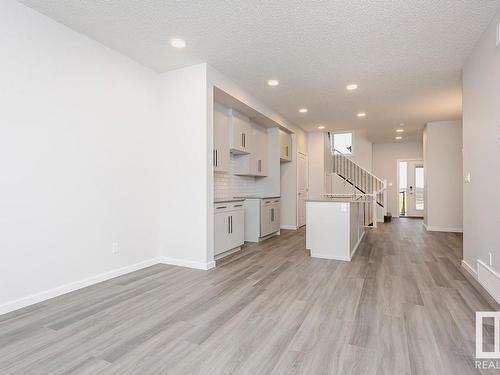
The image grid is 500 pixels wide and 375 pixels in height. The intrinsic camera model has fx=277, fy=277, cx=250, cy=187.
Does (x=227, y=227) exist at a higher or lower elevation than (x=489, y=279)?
higher

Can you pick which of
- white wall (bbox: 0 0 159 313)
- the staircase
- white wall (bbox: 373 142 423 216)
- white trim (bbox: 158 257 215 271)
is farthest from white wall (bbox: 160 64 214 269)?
white wall (bbox: 373 142 423 216)

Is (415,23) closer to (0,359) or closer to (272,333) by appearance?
(272,333)

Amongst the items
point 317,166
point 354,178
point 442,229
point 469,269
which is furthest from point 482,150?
point 354,178

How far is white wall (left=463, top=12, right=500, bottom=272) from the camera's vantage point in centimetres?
273

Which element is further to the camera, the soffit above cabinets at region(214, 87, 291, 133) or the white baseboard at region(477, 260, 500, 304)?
the soffit above cabinets at region(214, 87, 291, 133)

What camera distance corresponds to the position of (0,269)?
2.39 metres

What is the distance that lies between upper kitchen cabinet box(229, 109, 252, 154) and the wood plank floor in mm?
2382

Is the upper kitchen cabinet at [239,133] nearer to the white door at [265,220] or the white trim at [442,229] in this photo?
the white door at [265,220]

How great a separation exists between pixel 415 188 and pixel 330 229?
7.88 m

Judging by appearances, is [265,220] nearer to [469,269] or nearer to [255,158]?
[255,158]

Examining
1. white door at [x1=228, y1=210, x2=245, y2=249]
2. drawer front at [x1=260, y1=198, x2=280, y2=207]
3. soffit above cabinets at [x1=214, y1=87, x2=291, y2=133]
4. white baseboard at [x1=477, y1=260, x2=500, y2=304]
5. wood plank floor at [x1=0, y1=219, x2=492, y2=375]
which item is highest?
soffit above cabinets at [x1=214, y1=87, x2=291, y2=133]

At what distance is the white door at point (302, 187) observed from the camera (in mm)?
7613

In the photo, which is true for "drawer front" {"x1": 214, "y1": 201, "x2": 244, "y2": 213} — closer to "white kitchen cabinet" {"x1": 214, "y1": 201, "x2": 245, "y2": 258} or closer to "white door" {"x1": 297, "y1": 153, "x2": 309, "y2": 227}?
"white kitchen cabinet" {"x1": 214, "y1": 201, "x2": 245, "y2": 258}

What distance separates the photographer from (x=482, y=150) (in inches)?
121
